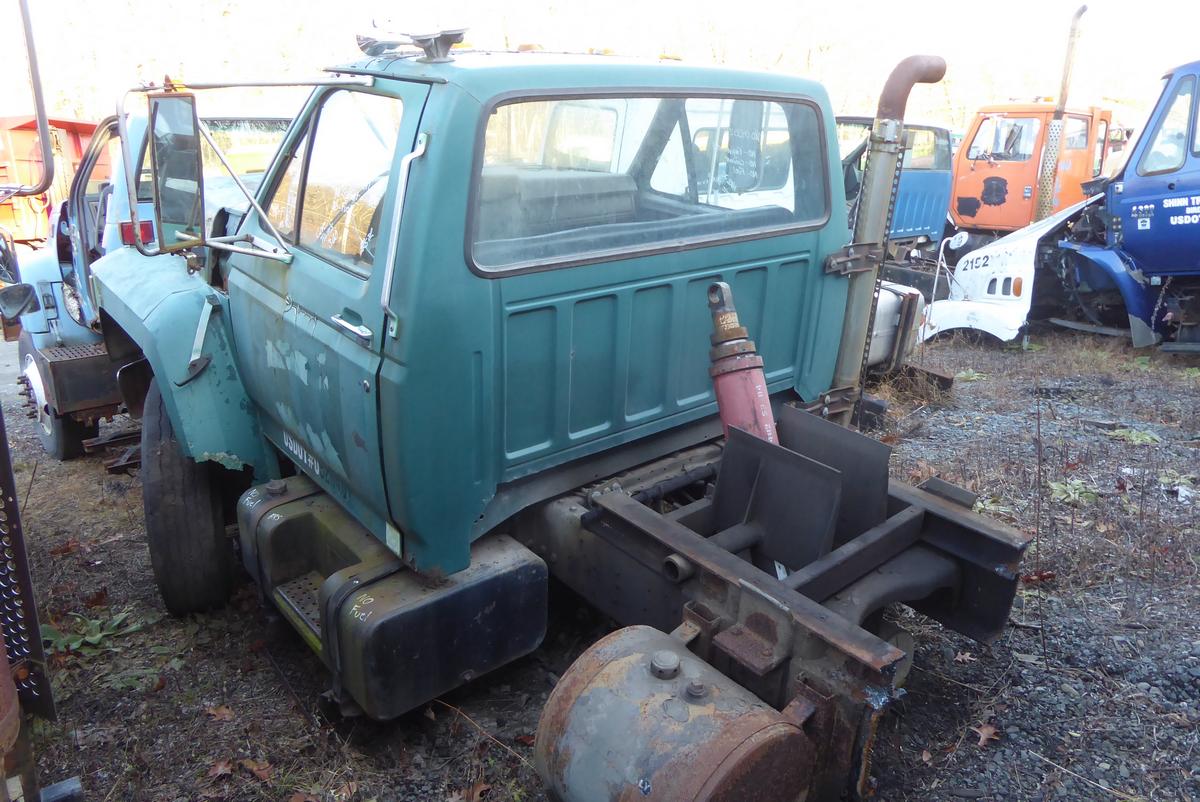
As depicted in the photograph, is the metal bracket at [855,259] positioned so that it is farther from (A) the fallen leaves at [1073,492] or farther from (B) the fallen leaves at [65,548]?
(B) the fallen leaves at [65,548]

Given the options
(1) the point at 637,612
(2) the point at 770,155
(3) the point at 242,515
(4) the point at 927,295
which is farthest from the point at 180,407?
(4) the point at 927,295

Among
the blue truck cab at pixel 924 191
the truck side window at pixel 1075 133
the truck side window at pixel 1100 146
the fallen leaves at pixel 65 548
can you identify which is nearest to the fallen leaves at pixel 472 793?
the fallen leaves at pixel 65 548

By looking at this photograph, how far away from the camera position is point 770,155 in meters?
3.41

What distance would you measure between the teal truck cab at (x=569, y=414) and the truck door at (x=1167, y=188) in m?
4.50

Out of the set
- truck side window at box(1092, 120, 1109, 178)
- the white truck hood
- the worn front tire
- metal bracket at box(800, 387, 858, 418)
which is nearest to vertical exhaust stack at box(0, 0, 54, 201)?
the worn front tire

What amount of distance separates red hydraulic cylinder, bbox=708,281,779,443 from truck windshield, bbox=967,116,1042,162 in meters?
10.7

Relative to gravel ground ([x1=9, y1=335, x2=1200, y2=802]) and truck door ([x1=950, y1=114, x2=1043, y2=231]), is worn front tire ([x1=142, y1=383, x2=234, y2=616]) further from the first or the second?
truck door ([x1=950, y1=114, x2=1043, y2=231])

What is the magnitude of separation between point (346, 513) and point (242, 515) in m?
0.43

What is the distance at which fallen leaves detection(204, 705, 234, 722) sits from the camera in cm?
315

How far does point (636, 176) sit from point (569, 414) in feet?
3.10

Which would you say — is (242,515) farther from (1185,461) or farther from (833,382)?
(1185,461)

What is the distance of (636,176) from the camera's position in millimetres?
3236

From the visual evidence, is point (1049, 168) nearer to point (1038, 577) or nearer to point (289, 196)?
point (1038, 577)

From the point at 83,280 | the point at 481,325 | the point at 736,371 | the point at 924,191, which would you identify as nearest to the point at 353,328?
the point at 481,325
